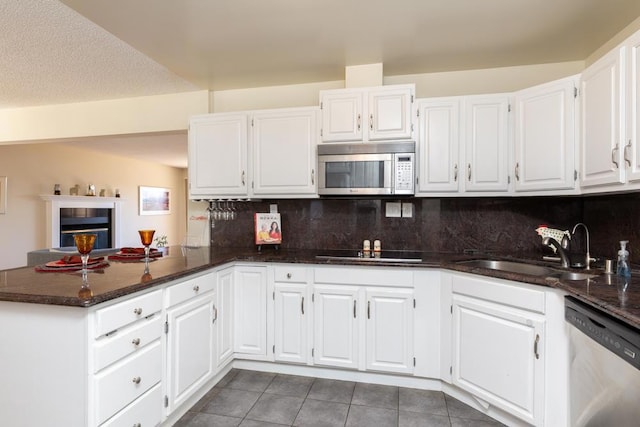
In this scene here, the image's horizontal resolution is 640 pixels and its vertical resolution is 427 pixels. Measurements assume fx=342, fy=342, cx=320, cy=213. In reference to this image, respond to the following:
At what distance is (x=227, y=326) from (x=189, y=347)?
1.58ft

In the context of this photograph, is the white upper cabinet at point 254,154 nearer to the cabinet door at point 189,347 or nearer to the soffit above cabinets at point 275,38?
the soffit above cabinets at point 275,38

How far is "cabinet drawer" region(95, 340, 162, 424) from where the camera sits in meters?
1.42

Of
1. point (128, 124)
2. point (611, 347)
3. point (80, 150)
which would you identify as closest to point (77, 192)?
point (80, 150)

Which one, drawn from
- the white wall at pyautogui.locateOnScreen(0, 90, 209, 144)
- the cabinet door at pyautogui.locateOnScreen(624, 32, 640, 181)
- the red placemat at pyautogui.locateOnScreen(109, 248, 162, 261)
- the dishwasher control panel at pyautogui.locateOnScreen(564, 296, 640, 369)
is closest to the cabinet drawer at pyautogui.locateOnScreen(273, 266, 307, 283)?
the red placemat at pyautogui.locateOnScreen(109, 248, 162, 261)

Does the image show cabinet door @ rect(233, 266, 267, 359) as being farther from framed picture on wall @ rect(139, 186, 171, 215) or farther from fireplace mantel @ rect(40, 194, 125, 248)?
framed picture on wall @ rect(139, 186, 171, 215)

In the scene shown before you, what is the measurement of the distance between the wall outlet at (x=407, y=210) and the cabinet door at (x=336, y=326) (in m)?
0.87

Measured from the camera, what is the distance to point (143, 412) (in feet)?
5.43

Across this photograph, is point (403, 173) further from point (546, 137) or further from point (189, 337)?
point (189, 337)

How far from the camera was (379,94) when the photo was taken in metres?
2.58

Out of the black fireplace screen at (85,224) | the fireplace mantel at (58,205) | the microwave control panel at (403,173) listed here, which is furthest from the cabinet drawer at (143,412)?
the black fireplace screen at (85,224)

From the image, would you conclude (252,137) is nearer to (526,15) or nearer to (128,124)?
(128,124)

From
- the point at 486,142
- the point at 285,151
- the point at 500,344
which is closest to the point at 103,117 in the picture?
the point at 285,151

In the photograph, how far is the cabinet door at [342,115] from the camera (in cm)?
262

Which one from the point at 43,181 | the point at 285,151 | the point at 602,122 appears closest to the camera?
the point at 602,122
